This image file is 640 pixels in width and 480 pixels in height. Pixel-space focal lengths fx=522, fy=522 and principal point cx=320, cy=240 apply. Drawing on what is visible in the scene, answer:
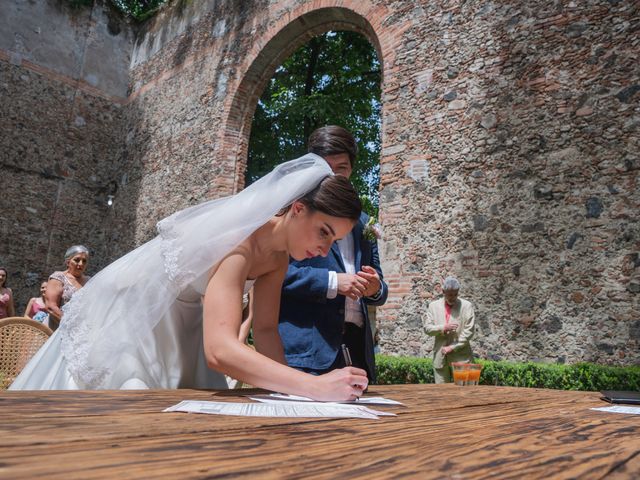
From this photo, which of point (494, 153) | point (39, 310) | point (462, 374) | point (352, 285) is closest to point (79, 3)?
point (39, 310)

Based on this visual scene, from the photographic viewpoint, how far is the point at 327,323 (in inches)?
89.4

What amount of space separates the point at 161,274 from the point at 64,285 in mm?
3989

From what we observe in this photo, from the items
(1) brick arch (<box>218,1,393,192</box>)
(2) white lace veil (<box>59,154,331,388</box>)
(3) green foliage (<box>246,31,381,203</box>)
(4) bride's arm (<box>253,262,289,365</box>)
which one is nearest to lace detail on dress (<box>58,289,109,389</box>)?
(2) white lace veil (<box>59,154,331,388</box>)

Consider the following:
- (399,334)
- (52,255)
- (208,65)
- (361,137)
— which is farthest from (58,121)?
(399,334)

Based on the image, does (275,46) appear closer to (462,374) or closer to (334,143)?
(334,143)

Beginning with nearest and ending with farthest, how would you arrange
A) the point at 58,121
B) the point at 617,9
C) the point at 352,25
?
the point at 617,9 < the point at 352,25 < the point at 58,121

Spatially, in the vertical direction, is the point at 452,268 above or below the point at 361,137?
below

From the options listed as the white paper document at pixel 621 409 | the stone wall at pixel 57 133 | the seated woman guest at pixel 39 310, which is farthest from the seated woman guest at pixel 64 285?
the stone wall at pixel 57 133

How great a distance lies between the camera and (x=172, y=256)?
6.31 feet

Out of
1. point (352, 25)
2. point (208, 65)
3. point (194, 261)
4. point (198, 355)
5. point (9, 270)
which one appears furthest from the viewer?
point (9, 270)

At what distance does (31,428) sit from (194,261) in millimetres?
1042

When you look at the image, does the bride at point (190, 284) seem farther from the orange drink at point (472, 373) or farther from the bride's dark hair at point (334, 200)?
the orange drink at point (472, 373)

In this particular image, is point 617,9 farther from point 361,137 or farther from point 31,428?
point 361,137

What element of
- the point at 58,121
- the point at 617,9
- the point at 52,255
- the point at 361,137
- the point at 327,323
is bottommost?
the point at 327,323
